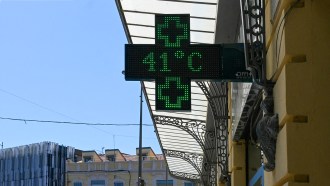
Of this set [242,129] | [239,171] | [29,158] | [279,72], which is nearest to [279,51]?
[279,72]

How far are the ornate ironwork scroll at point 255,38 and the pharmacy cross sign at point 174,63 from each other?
721 mm

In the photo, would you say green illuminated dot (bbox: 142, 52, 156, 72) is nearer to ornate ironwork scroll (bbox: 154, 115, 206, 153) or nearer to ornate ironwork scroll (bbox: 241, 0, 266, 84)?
ornate ironwork scroll (bbox: 241, 0, 266, 84)

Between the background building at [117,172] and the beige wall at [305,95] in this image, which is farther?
the background building at [117,172]

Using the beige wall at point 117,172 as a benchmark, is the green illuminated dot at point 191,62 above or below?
above

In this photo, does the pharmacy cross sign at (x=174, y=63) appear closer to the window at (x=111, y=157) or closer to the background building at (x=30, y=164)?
the window at (x=111, y=157)

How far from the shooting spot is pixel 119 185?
64750 millimetres

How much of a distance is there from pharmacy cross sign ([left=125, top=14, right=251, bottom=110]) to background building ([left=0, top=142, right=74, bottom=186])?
244 feet

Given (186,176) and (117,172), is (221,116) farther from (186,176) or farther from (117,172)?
(117,172)

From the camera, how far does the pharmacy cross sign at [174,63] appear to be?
7152mm

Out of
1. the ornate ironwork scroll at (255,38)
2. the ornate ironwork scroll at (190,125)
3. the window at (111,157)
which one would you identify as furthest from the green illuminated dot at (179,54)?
the window at (111,157)

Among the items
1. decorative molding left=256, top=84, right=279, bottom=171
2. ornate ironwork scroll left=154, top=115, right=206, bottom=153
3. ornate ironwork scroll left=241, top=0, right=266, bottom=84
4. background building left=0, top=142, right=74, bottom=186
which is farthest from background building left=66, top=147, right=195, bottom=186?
decorative molding left=256, top=84, right=279, bottom=171

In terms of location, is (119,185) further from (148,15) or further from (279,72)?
(279,72)

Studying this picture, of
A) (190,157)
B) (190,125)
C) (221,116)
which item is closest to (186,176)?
(190,157)

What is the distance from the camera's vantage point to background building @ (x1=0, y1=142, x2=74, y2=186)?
81.7m
